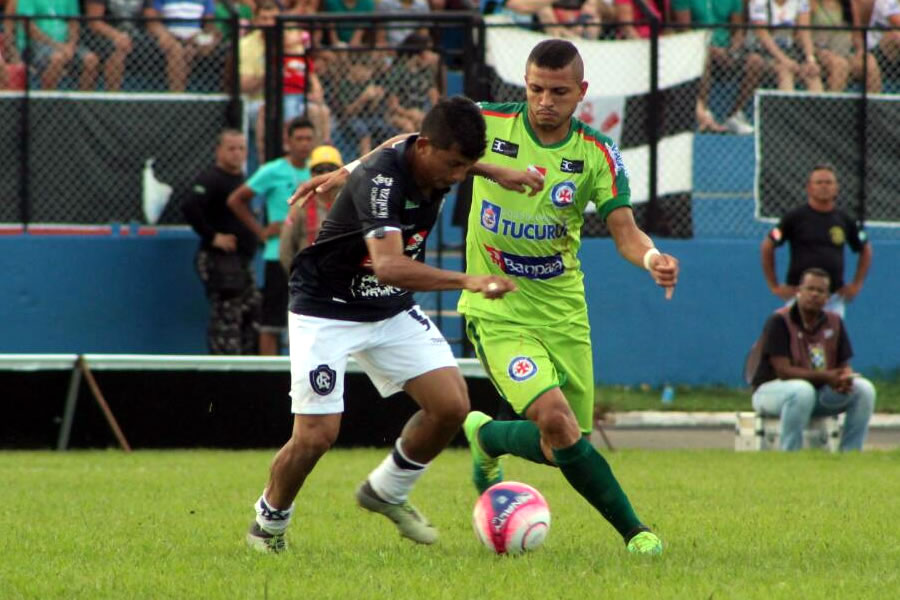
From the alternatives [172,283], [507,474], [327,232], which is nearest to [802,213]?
[507,474]

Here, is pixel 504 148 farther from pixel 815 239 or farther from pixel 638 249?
pixel 815 239

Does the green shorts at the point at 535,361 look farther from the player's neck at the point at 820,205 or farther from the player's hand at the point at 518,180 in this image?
the player's neck at the point at 820,205

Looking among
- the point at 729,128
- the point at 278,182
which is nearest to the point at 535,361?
the point at 278,182

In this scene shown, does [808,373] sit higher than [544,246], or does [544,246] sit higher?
[544,246]

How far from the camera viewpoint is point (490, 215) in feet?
25.5

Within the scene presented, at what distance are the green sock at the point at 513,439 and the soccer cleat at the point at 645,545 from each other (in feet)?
2.47

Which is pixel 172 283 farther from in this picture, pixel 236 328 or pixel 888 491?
pixel 888 491

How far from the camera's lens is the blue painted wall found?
16656 mm

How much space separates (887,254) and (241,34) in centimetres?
730

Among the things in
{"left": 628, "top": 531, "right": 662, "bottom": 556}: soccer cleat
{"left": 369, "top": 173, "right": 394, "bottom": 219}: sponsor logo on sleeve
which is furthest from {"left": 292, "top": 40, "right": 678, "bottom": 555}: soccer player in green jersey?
{"left": 369, "top": 173, "right": 394, "bottom": 219}: sponsor logo on sleeve

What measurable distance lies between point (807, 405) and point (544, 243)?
6.34 metres

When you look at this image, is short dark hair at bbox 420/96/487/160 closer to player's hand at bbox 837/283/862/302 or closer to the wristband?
the wristband

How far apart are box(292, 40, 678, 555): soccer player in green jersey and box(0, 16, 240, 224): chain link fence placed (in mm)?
9155

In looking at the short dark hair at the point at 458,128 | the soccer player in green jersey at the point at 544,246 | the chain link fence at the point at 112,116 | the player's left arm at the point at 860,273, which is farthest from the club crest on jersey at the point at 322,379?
the chain link fence at the point at 112,116
